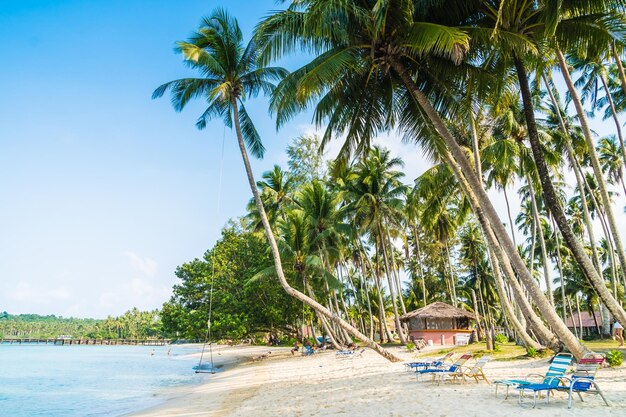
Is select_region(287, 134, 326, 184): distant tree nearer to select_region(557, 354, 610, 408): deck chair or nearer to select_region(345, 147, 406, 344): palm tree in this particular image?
select_region(345, 147, 406, 344): palm tree

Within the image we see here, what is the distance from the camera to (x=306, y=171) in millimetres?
33281

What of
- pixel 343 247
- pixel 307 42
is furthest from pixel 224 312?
pixel 307 42

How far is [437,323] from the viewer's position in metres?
30.5

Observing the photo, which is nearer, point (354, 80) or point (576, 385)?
point (576, 385)

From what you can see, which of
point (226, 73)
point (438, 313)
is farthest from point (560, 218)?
point (438, 313)

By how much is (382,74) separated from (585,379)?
882cm

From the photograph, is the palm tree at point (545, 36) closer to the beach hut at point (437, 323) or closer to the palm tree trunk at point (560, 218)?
the palm tree trunk at point (560, 218)

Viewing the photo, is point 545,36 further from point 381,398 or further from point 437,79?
point 381,398

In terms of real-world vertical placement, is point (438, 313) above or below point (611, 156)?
below

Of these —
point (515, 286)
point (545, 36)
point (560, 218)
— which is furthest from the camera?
point (515, 286)

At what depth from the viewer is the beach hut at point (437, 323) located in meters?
29.1

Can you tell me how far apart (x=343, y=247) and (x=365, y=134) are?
18.6 m

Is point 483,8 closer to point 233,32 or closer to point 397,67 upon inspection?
point 397,67

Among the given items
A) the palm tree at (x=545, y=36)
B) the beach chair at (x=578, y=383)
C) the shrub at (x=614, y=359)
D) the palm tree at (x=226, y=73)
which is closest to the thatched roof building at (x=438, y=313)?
the palm tree at (x=226, y=73)
